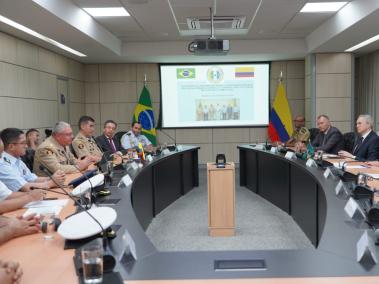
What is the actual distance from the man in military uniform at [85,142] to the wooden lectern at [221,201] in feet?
5.49

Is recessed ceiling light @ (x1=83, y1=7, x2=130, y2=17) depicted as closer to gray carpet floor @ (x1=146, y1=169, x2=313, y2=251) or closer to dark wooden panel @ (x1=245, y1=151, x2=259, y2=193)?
gray carpet floor @ (x1=146, y1=169, x2=313, y2=251)

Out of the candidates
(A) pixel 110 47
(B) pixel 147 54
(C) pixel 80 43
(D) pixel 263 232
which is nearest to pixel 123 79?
(B) pixel 147 54

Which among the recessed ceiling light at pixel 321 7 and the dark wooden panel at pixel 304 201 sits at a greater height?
the recessed ceiling light at pixel 321 7

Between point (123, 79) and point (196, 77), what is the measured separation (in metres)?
1.70

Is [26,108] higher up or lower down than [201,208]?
higher up

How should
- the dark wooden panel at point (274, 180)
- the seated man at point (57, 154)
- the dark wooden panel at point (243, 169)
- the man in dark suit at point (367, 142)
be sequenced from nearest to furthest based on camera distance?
the seated man at point (57, 154) < the man in dark suit at point (367, 142) < the dark wooden panel at point (274, 180) < the dark wooden panel at point (243, 169)

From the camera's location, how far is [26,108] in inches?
246

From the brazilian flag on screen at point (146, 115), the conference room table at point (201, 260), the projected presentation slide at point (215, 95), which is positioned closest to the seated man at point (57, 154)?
the conference room table at point (201, 260)

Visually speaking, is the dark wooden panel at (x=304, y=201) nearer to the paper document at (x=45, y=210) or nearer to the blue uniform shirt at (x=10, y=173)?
the paper document at (x=45, y=210)

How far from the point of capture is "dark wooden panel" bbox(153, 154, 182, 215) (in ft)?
17.6

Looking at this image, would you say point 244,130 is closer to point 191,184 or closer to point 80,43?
point 191,184

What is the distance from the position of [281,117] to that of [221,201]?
5116mm

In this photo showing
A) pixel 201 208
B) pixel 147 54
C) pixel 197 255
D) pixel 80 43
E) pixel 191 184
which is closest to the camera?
pixel 197 255

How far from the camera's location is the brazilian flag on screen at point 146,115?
912 cm
